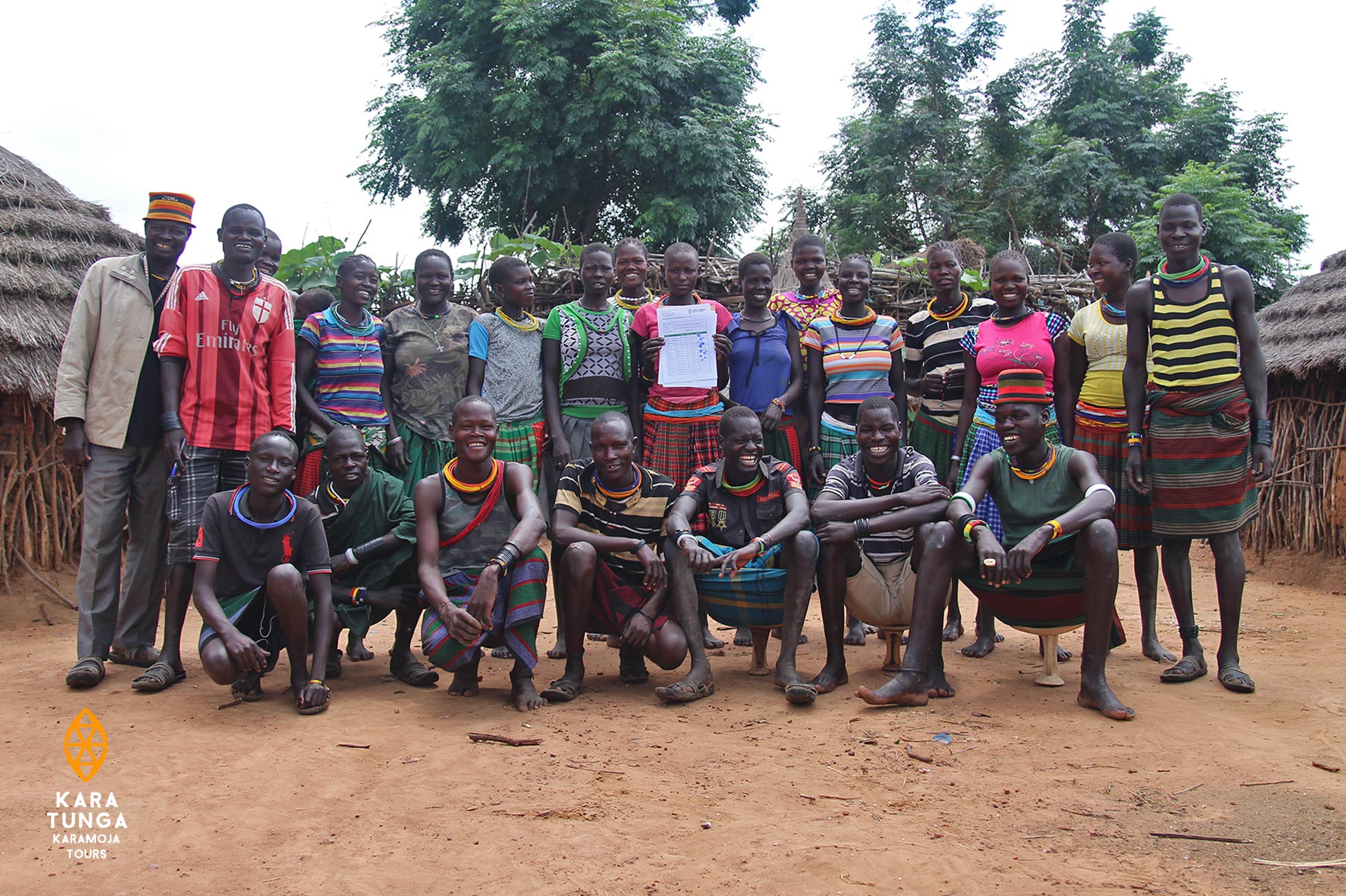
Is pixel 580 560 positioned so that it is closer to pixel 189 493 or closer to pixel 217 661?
pixel 217 661

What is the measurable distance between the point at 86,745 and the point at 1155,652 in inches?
185

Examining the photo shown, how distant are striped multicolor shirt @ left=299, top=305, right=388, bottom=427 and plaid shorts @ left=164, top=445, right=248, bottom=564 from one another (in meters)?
0.60

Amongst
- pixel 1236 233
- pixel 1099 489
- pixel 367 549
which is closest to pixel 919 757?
pixel 1099 489

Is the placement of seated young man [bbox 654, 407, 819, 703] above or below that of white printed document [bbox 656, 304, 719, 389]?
below

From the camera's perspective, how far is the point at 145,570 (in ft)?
15.7

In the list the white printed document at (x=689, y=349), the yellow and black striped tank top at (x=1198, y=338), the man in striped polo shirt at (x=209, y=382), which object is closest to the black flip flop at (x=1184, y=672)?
the yellow and black striped tank top at (x=1198, y=338)

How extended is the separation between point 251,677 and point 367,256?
2221 millimetres

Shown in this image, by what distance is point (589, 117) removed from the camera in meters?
18.0

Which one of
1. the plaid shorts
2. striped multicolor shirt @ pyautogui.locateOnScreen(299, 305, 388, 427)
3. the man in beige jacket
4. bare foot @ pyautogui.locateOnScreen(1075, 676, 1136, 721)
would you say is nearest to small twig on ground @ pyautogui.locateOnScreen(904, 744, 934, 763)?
bare foot @ pyautogui.locateOnScreen(1075, 676, 1136, 721)

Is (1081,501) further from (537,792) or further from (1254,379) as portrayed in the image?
(537,792)

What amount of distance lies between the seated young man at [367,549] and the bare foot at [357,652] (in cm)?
29

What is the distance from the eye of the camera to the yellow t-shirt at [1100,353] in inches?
191

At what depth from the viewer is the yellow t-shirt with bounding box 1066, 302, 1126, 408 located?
15.9 feet

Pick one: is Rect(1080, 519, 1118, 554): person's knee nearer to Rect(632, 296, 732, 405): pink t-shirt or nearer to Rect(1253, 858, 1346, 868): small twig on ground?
Rect(1253, 858, 1346, 868): small twig on ground
